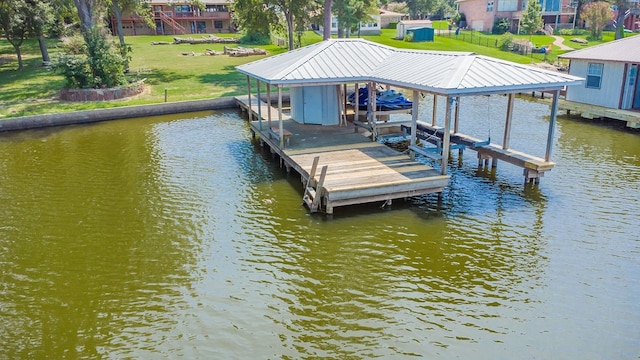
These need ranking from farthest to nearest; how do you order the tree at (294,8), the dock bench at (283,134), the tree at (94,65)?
the tree at (294,8), the tree at (94,65), the dock bench at (283,134)

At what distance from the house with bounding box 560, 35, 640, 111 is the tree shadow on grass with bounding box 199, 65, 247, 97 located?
1997cm

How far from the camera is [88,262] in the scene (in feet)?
38.6

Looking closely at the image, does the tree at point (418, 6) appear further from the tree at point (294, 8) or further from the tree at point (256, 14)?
the tree at point (256, 14)

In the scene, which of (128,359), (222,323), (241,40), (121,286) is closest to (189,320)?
(222,323)

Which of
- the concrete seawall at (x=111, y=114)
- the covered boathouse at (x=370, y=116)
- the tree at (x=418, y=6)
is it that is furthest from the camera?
the tree at (x=418, y=6)

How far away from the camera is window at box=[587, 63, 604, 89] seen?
24.7m

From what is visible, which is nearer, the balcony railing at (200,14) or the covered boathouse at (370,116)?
the covered boathouse at (370,116)

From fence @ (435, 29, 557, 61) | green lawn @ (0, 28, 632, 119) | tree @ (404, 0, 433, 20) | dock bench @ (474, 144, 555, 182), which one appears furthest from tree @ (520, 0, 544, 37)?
dock bench @ (474, 144, 555, 182)

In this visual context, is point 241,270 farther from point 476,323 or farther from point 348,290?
point 476,323

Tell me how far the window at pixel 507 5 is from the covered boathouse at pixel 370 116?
172 feet

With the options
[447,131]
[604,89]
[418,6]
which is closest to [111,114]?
[447,131]

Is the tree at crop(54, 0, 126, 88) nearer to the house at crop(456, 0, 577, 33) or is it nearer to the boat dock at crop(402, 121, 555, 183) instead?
the boat dock at crop(402, 121, 555, 183)

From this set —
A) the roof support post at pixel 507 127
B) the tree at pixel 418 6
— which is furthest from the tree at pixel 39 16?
the tree at pixel 418 6

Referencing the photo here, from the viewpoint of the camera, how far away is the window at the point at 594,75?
2473 centimetres
